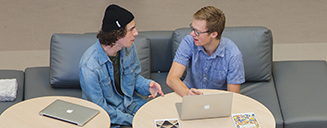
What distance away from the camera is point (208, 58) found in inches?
111

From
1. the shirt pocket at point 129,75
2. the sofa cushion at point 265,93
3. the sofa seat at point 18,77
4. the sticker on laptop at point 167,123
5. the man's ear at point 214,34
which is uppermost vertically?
the man's ear at point 214,34

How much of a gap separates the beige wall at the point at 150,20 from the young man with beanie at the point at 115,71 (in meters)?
1.74

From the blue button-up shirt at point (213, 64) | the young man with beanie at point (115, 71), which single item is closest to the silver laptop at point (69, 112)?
the young man with beanie at point (115, 71)

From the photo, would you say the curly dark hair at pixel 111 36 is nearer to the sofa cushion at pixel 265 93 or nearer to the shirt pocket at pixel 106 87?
the shirt pocket at pixel 106 87

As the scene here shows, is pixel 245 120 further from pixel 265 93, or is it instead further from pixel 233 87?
pixel 265 93

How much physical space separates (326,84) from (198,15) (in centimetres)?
125

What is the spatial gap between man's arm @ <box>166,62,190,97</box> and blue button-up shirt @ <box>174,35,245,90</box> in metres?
0.04

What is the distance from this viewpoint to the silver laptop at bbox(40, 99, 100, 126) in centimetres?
233

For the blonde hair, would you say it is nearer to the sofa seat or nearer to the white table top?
the white table top

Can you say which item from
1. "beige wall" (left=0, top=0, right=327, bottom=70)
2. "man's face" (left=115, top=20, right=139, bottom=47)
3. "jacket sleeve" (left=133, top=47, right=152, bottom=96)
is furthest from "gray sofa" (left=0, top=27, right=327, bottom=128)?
"beige wall" (left=0, top=0, right=327, bottom=70)

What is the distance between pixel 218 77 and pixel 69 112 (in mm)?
1112

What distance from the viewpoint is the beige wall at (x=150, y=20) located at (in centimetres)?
438

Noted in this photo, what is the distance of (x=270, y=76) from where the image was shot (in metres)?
3.26

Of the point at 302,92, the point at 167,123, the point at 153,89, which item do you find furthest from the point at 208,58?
the point at 302,92
